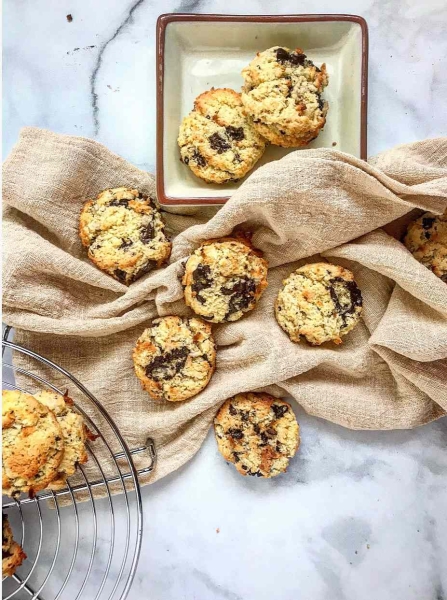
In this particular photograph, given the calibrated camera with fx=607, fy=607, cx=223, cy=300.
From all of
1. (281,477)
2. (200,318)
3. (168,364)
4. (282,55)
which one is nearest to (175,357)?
(168,364)

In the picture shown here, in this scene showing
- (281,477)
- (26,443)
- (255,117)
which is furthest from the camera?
(281,477)

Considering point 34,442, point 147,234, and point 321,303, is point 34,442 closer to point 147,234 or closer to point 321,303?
point 147,234

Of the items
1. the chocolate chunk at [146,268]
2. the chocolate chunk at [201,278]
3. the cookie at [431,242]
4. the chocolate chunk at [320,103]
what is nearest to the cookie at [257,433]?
the chocolate chunk at [201,278]

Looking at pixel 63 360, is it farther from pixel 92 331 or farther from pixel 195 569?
pixel 195 569

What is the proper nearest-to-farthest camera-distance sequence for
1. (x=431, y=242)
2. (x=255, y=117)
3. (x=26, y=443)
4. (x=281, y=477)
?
(x=26, y=443) → (x=255, y=117) → (x=431, y=242) → (x=281, y=477)

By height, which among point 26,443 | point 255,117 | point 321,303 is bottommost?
Result: point 26,443

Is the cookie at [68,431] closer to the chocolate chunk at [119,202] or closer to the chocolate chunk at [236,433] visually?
the chocolate chunk at [236,433]

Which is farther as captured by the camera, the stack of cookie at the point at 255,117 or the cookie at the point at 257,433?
the cookie at the point at 257,433
